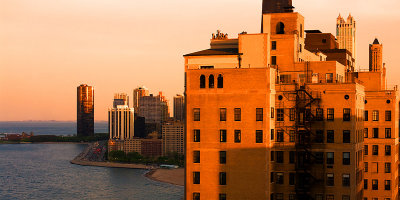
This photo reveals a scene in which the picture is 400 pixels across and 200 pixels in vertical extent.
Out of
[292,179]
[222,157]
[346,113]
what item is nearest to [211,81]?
[222,157]

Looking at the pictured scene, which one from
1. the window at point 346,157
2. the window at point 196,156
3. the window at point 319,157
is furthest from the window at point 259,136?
the window at point 346,157

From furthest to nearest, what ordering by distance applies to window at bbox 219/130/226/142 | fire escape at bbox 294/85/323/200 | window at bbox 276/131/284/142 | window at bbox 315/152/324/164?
window at bbox 276/131/284/142 → window at bbox 219/130/226/142 → window at bbox 315/152/324/164 → fire escape at bbox 294/85/323/200

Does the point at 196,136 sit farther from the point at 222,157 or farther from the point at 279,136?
the point at 279,136

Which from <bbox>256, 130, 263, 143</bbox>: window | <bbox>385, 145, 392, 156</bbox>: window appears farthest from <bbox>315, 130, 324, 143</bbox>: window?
<bbox>385, 145, 392, 156</bbox>: window

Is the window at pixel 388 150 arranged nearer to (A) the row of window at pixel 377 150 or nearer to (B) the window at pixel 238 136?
(A) the row of window at pixel 377 150

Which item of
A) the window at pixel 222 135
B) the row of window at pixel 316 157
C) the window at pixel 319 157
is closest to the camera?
the row of window at pixel 316 157

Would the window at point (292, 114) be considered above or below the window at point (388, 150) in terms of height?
above

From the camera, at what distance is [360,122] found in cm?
6138

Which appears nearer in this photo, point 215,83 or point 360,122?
point 215,83

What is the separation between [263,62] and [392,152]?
26.9 metres

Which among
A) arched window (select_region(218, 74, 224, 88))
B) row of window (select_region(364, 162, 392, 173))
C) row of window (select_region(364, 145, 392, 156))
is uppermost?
arched window (select_region(218, 74, 224, 88))

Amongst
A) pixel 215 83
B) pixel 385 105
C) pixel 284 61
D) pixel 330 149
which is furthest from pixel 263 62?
pixel 385 105

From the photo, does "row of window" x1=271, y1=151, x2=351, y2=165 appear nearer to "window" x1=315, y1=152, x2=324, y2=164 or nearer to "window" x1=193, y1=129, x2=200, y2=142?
"window" x1=315, y1=152, x2=324, y2=164

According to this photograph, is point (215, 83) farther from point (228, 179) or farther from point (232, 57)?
point (228, 179)
